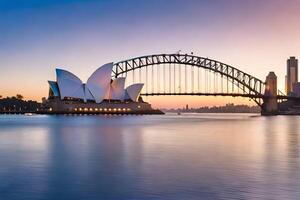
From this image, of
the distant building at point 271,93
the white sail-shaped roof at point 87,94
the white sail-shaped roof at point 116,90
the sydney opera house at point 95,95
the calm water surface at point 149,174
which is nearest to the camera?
the calm water surface at point 149,174

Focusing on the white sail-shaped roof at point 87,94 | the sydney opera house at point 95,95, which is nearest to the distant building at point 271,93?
the sydney opera house at point 95,95

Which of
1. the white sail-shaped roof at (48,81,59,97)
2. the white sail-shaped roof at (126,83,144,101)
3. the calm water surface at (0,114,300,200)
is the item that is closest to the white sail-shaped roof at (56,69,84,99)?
the white sail-shaped roof at (48,81,59,97)

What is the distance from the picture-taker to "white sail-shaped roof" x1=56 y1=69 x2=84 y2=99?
514 feet

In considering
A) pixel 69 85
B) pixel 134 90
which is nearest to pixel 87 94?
pixel 69 85

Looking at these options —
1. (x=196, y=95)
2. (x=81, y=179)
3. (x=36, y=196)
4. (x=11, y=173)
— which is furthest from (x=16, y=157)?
(x=196, y=95)

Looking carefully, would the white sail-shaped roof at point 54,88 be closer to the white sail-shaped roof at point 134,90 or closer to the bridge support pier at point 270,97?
the white sail-shaped roof at point 134,90

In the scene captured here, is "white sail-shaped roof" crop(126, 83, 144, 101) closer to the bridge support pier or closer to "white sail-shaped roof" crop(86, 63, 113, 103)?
"white sail-shaped roof" crop(86, 63, 113, 103)

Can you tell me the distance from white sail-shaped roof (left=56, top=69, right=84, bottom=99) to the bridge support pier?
6572 cm

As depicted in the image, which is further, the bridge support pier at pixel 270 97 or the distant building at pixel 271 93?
the distant building at pixel 271 93

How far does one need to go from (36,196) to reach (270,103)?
158 metres

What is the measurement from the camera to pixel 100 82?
158375mm

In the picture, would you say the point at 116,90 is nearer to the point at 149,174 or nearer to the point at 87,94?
the point at 87,94

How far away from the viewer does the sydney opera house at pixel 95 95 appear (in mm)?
157875

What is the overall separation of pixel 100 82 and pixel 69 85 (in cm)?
1144
